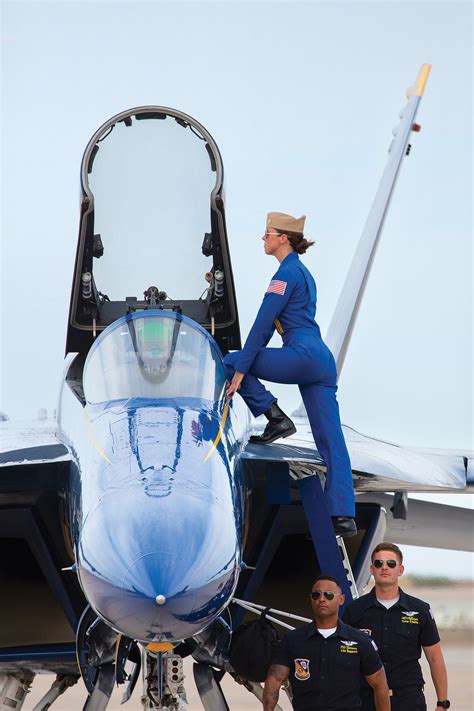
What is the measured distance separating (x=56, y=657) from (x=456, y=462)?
2.97 metres

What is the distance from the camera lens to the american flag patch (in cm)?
638

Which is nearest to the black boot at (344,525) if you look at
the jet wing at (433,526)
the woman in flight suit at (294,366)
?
the woman in flight suit at (294,366)

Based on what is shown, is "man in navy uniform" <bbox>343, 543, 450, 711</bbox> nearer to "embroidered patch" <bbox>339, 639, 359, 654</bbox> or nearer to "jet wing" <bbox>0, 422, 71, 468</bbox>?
"embroidered patch" <bbox>339, 639, 359, 654</bbox>

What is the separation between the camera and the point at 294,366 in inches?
249

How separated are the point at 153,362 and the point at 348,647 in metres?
1.76

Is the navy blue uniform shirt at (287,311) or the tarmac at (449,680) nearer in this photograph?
the navy blue uniform shirt at (287,311)

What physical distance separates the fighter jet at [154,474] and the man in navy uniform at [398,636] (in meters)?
0.64

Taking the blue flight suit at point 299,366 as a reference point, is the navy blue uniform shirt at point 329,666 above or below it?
below

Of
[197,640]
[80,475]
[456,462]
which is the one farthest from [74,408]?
[456,462]

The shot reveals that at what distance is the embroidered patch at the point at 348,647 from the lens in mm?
5262

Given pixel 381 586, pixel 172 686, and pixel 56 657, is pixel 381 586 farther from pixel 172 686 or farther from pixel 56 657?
pixel 56 657

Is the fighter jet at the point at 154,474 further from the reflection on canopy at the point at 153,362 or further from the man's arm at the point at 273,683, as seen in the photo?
the man's arm at the point at 273,683

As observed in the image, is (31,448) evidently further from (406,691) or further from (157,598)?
(406,691)

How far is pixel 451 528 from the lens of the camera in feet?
34.6
